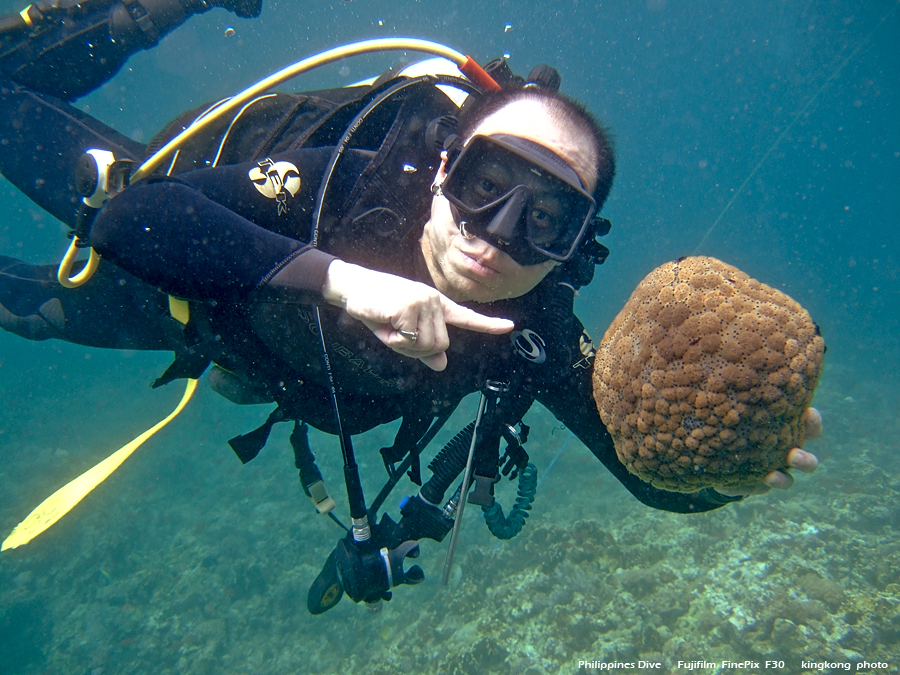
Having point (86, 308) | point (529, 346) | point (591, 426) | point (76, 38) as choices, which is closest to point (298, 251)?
point (529, 346)

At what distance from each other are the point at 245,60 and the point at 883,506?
5369 cm

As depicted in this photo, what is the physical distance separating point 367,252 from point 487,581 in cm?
730

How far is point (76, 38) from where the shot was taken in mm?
3578

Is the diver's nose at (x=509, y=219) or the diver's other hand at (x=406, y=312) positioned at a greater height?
the diver's nose at (x=509, y=219)

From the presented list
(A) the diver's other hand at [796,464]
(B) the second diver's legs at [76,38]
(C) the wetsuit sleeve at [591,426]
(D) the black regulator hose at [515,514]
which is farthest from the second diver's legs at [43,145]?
(A) the diver's other hand at [796,464]

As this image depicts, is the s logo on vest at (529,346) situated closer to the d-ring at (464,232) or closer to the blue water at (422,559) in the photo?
the d-ring at (464,232)

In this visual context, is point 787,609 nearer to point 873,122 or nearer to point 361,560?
point 361,560

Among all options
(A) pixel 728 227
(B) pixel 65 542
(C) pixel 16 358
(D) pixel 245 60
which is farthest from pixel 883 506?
(A) pixel 728 227

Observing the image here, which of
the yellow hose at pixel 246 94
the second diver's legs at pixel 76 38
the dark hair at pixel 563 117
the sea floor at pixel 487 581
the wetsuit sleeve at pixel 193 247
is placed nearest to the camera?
the wetsuit sleeve at pixel 193 247

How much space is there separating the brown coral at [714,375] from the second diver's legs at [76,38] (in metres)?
4.78

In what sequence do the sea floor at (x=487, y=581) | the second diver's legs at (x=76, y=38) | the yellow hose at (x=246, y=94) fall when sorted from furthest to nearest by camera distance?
the sea floor at (x=487, y=581), the second diver's legs at (x=76, y=38), the yellow hose at (x=246, y=94)

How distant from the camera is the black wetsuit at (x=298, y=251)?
1.56 metres

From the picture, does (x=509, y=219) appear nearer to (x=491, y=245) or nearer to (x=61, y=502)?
(x=491, y=245)

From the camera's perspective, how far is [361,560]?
9.13ft
